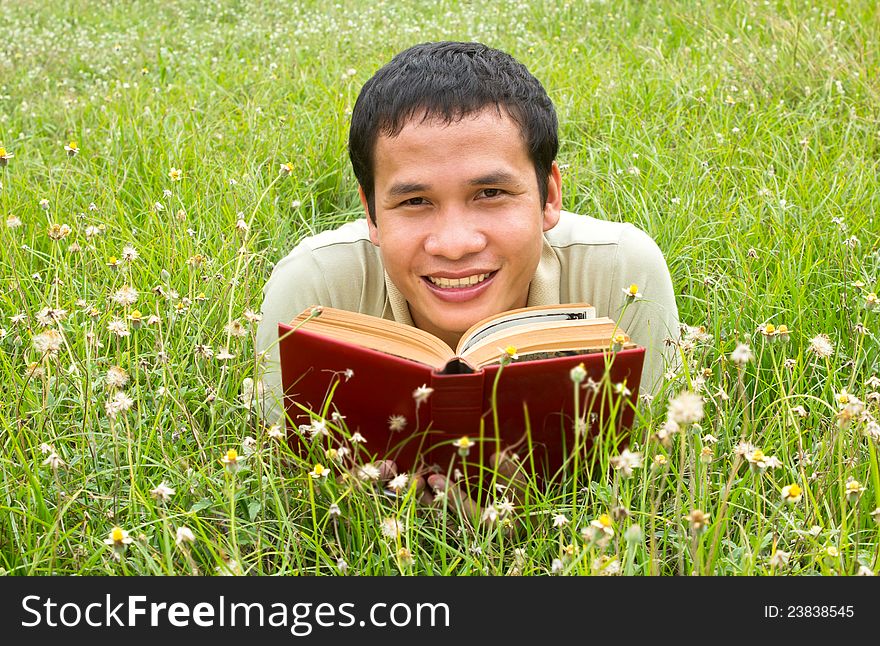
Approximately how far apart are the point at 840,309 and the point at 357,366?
1.75 metres

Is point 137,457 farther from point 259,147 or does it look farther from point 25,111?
point 25,111

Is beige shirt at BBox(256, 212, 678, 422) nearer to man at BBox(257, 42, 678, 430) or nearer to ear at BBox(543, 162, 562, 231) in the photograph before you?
man at BBox(257, 42, 678, 430)

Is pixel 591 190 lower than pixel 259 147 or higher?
lower

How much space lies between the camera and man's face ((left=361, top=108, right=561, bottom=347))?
2346 millimetres

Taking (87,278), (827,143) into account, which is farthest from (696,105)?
(87,278)

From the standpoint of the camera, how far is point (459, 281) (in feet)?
8.00

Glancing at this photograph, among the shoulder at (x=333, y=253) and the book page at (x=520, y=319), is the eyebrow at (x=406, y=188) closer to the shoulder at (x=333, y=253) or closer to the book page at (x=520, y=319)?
the book page at (x=520, y=319)

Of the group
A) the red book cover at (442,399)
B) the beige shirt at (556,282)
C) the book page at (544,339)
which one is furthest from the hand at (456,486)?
the beige shirt at (556,282)

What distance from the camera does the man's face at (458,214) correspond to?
2.35 meters

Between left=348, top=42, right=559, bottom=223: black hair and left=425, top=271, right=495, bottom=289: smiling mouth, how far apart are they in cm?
30

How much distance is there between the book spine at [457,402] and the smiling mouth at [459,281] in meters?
0.50

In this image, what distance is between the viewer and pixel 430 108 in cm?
239

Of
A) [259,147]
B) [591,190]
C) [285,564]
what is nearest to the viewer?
[285,564]

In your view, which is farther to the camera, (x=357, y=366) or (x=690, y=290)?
(x=690, y=290)
